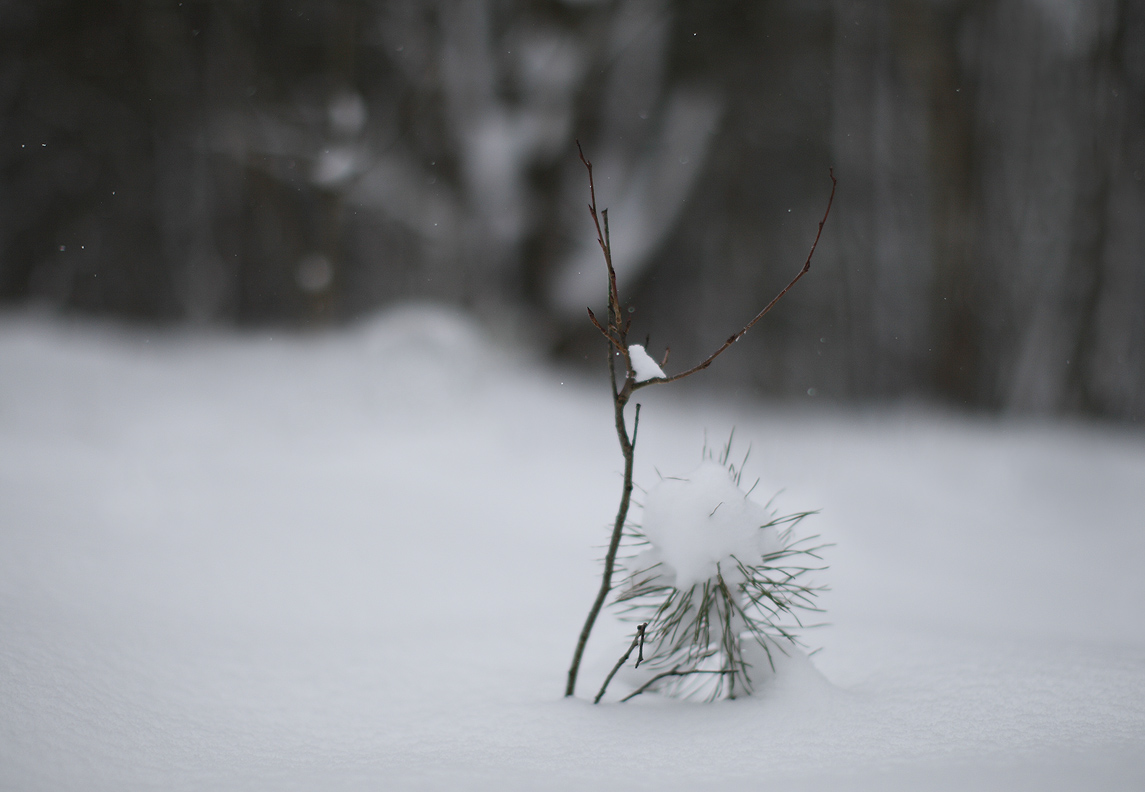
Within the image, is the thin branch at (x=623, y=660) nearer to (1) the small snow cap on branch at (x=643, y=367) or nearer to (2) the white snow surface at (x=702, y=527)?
(2) the white snow surface at (x=702, y=527)

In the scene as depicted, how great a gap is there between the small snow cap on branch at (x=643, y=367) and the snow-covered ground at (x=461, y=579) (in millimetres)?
685

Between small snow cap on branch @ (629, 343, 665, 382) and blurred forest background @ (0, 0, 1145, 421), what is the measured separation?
4.84 metres

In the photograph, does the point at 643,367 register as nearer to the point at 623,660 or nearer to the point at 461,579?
the point at 623,660

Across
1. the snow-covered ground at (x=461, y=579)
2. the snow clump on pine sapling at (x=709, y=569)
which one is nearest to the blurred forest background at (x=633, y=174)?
the snow-covered ground at (x=461, y=579)

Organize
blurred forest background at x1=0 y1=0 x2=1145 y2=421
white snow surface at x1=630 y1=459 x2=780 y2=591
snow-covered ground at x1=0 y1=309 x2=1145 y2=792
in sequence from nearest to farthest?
snow-covered ground at x1=0 y1=309 x2=1145 y2=792
white snow surface at x1=630 y1=459 x2=780 y2=591
blurred forest background at x1=0 y1=0 x2=1145 y2=421

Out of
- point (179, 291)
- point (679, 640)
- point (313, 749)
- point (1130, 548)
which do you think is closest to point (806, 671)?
point (679, 640)

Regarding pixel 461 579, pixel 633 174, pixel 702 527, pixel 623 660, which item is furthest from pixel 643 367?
pixel 633 174

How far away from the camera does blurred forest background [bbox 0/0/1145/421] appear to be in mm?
5703

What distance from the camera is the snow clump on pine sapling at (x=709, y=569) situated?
142 centimetres

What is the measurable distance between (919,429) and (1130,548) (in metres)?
1.69

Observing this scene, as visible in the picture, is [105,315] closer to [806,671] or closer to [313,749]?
[313,749]

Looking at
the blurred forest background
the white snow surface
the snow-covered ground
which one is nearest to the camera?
the snow-covered ground

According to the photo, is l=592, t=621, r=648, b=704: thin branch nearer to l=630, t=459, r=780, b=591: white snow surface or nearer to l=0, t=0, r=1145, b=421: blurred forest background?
l=630, t=459, r=780, b=591: white snow surface

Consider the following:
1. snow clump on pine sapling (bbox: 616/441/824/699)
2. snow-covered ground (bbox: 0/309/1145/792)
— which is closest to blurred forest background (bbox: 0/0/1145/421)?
snow-covered ground (bbox: 0/309/1145/792)
